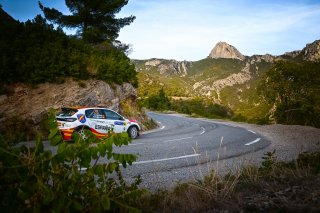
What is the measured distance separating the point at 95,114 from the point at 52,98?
325 centimetres

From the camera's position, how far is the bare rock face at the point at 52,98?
13.3 meters

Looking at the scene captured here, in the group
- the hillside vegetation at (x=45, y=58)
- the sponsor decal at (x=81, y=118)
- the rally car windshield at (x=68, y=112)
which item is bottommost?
the sponsor decal at (x=81, y=118)

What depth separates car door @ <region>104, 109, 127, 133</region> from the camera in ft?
44.0

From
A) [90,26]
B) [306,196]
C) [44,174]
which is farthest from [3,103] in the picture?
[306,196]

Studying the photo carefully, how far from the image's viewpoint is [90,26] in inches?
896

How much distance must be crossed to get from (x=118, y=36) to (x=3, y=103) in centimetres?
1360

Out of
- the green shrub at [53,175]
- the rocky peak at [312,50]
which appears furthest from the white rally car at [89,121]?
the rocky peak at [312,50]

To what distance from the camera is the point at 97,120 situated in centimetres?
1280

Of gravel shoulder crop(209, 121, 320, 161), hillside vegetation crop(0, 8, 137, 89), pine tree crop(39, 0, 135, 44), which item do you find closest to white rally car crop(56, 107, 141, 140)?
hillside vegetation crop(0, 8, 137, 89)

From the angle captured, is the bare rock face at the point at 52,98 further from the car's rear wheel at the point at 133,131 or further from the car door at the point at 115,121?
the car's rear wheel at the point at 133,131

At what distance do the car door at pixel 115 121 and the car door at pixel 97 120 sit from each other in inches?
10.4

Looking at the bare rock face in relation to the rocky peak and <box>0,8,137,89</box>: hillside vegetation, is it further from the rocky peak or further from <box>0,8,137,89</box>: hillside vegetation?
the rocky peak

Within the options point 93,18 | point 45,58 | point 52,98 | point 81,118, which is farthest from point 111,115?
point 93,18

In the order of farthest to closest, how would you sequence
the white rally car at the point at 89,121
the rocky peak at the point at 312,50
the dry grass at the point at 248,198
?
the rocky peak at the point at 312,50
the white rally car at the point at 89,121
the dry grass at the point at 248,198
